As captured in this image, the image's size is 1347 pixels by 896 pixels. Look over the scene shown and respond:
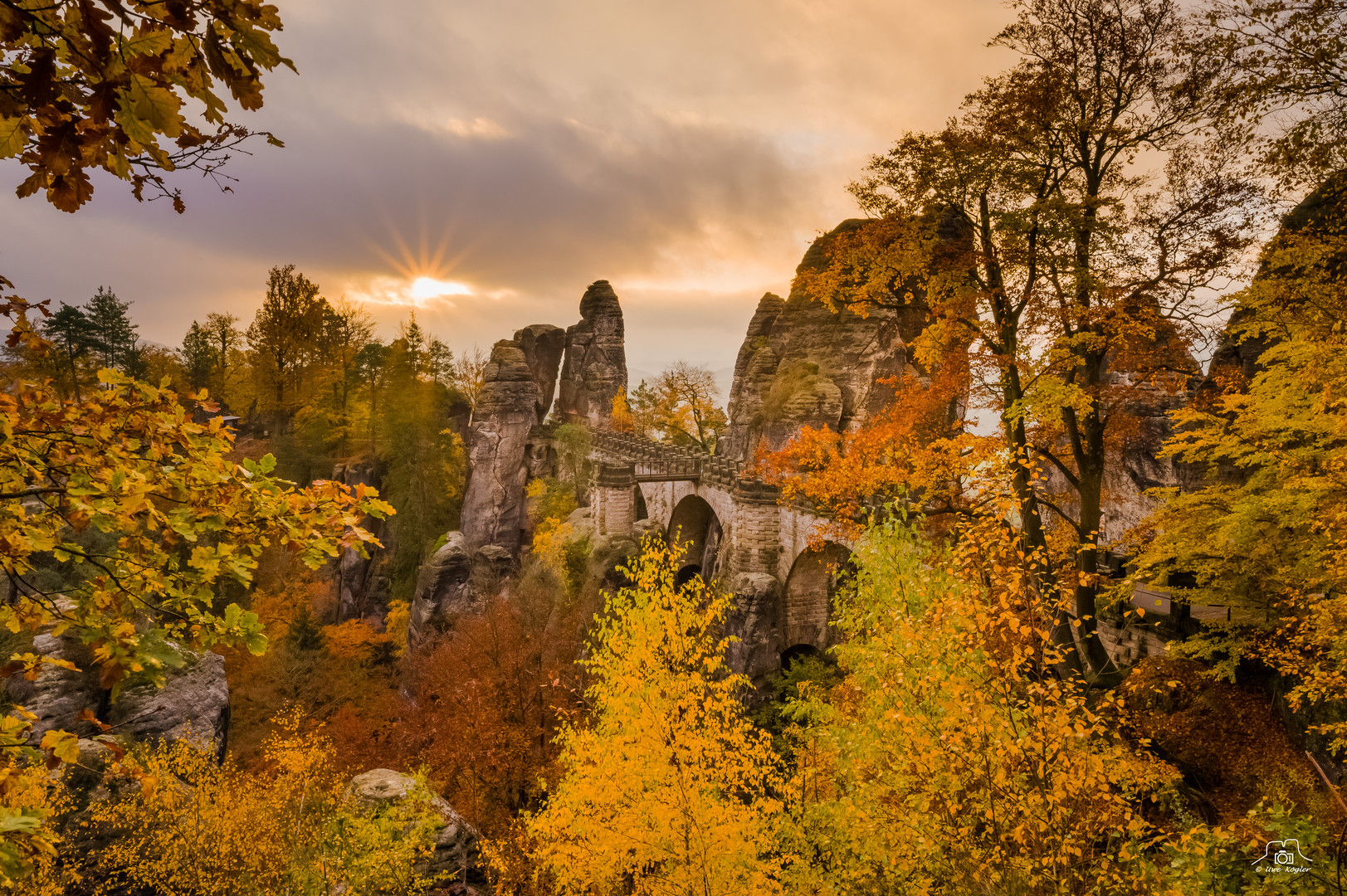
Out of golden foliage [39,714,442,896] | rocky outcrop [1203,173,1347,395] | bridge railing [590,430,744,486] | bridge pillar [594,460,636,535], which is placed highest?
rocky outcrop [1203,173,1347,395]

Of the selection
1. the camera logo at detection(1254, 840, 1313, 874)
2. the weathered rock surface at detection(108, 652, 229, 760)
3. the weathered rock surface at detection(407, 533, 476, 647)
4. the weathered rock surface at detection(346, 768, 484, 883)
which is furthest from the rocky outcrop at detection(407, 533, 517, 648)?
the camera logo at detection(1254, 840, 1313, 874)

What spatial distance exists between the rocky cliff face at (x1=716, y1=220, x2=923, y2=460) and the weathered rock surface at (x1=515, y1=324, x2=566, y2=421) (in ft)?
58.4

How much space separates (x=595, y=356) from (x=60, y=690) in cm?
3523

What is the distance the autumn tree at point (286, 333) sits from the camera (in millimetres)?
35312

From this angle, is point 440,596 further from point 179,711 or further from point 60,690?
point 60,690

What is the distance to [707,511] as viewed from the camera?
3152cm

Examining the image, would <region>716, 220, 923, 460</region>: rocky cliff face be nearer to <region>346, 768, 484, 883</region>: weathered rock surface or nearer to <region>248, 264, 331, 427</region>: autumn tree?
<region>346, 768, 484, 883</region>: weathered rock surface

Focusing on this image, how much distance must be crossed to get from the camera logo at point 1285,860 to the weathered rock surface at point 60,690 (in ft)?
76.9

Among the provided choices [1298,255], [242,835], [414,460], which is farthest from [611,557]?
[1298,255]

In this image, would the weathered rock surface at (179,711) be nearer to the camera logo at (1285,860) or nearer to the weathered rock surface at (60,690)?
the weathered rock surface at (60,690)

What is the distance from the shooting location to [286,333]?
117ft

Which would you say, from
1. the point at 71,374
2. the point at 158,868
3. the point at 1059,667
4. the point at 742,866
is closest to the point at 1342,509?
the point at 1059,667

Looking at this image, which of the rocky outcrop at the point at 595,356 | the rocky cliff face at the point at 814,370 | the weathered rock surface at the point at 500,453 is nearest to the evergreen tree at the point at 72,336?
the weathered rock surface at the point at 500,453

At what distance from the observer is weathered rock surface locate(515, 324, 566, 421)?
46812 millimetres
